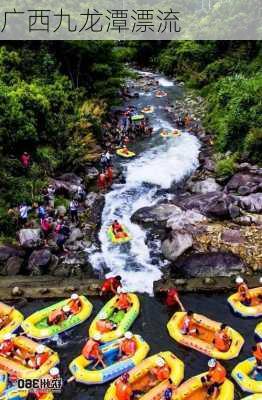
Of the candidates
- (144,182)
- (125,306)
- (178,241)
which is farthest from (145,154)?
(125,306)

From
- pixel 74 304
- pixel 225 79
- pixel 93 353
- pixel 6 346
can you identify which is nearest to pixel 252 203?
pixel 74 304

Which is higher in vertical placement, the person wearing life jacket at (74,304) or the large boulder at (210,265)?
the large boulder at (210,265)

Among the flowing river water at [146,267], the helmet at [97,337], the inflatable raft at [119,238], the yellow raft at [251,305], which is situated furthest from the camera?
the inflatable raft at [119,238]

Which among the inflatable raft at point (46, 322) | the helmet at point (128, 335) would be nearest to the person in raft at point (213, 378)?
the helmet at point (128, 335)

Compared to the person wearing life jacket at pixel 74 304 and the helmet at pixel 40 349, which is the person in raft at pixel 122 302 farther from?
the helmet at pixel 40 349

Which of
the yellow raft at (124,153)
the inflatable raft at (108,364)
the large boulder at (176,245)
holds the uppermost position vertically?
the yellow raft at (124,153)

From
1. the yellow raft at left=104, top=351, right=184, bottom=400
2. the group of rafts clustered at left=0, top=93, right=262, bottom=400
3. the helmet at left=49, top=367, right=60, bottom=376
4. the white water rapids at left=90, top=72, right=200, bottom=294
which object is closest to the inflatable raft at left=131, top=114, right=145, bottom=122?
the white water rapids at left=90, top=72, right=200, bottom=294
